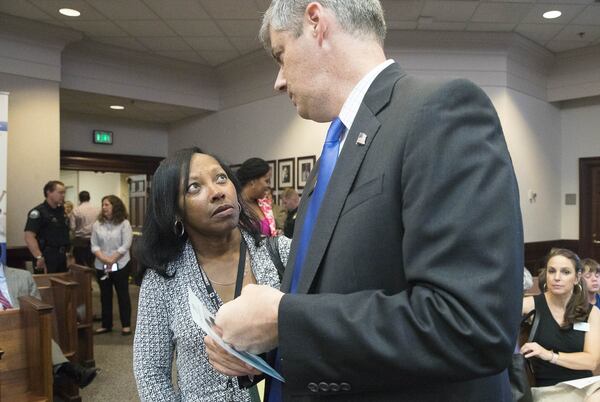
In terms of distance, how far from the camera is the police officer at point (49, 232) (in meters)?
5.03

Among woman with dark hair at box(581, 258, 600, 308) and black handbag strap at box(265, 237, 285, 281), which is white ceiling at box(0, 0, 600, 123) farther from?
black handbag strap at box(265, 237, 285, 281)

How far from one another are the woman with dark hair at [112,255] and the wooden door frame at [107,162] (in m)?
3.24

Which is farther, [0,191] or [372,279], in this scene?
[0,191]

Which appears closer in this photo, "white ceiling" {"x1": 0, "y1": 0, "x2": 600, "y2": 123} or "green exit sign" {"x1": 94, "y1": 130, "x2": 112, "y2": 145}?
"white ceiling" {"x1": 0, "y1": 0, "x2": 600, "y2": 123}

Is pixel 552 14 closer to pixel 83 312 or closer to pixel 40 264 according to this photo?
pixel 83 312

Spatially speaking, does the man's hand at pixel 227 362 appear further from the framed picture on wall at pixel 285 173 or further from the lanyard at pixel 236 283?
the framed picture on wall at pixel 285 173

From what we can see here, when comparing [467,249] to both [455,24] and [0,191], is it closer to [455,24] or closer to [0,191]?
[0,191]

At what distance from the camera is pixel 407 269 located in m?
0.58

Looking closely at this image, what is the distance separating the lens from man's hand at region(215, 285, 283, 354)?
618 millimetres

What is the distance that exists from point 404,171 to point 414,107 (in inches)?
3.6

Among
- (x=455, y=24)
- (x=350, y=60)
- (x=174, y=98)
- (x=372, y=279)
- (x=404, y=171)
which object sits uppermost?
(x=455, y=24)

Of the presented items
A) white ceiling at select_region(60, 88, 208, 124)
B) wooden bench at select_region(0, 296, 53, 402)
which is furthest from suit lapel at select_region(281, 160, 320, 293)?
white ceiling at select_region(60, 88, 208, 124)

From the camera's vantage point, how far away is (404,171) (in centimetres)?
60

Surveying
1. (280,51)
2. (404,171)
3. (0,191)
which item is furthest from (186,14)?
(404,171)
